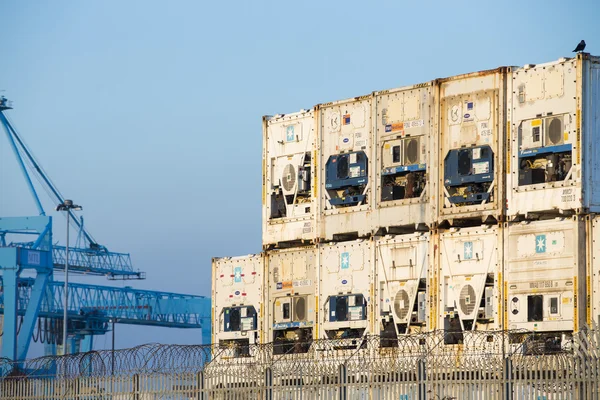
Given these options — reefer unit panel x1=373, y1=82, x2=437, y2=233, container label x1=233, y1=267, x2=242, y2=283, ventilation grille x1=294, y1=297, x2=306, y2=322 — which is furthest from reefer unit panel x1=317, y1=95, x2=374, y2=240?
container label x1=233, y1=267, x2=242, y2=283

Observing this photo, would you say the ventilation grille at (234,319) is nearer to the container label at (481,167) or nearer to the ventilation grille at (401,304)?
the ventilation grille at (401,304)

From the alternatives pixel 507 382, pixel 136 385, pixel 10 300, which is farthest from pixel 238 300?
pixel 10 300

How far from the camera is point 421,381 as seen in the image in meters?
23.8

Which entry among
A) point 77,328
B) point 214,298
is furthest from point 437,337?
point 77,328

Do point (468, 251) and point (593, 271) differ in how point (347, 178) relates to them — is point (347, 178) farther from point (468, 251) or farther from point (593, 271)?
point (593, 271)

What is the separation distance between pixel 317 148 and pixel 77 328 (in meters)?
60.5

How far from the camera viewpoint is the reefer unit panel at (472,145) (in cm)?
3028

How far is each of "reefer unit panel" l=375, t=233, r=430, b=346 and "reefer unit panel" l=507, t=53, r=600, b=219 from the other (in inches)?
112

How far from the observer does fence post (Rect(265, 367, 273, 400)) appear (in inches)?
1025

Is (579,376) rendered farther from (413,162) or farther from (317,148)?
(317,148)

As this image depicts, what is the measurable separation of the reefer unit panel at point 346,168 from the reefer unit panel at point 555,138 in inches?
176

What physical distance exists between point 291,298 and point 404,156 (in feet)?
17.6

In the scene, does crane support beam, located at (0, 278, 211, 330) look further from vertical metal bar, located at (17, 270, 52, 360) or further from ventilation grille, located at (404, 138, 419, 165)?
ventilation grille, located at (404, 138, 419, 165)

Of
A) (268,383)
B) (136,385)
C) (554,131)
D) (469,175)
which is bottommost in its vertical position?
(136,385)
